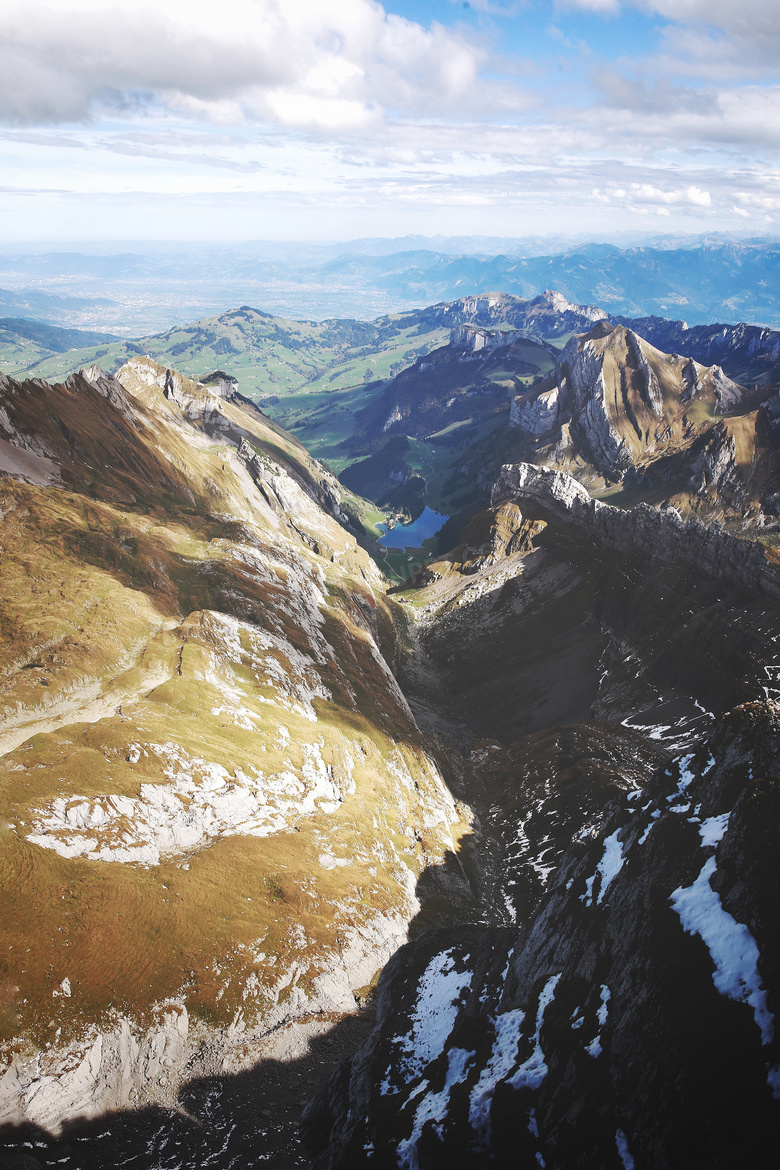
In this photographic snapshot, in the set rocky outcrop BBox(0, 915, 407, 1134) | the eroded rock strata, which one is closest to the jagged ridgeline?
rocky outcrop BBox(0, 915, 407, 1134)

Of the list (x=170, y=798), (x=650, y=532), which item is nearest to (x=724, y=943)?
(x=170, y=798)

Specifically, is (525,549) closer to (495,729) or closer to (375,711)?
(495,729)

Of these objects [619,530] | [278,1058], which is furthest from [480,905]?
[619,530]

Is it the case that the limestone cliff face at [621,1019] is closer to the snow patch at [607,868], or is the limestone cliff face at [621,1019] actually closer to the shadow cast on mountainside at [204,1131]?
the snow patch at [607,868]

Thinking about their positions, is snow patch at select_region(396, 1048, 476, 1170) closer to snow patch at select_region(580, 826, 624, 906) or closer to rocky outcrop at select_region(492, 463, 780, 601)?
snow patch at select_region(580, 826, 624, 906)

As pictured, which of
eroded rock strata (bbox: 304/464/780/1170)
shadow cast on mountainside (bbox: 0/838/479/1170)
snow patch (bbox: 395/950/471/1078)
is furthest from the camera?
snow patch (bbox: 395/950/471/1078)

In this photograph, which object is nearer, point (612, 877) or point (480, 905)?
point (612, 877)

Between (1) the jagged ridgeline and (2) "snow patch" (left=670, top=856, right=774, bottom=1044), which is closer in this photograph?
(2) "snow patch" (left=670, top=856, right=774, bottom=1044)
